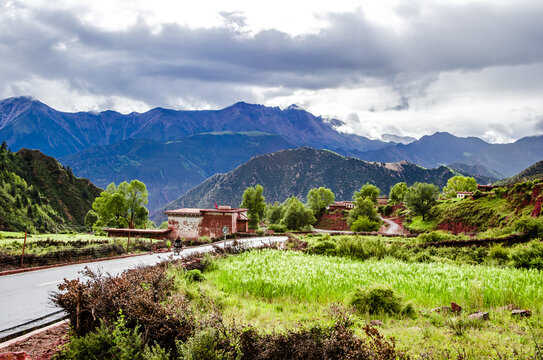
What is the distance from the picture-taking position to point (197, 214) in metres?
48.1

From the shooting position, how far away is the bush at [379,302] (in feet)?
26.1

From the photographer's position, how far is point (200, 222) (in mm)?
48250

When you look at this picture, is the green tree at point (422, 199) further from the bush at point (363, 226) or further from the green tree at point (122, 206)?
the green tree at point (122, 206)

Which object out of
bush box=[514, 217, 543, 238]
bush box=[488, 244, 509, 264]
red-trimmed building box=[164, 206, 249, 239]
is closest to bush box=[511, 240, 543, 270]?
bush box=[488, 244, 509, 264]

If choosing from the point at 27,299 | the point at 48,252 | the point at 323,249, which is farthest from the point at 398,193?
the point at 27,299

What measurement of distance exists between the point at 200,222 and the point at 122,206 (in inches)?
876

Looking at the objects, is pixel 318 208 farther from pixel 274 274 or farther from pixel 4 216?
pixel 274 274

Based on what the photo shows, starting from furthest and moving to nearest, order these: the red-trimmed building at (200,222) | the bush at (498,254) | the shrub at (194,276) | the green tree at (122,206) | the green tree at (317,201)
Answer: the green tree at (317,201) → the green tree at (122,206) → the red-trimmed building at (200,222) → the bush at (498,254) → the shrub at (194,276)

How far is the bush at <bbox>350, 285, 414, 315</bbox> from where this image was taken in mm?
7942

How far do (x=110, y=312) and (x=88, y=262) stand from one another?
1734cm

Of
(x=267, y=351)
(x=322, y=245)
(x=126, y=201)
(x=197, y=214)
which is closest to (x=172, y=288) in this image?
(x=267, y=351)

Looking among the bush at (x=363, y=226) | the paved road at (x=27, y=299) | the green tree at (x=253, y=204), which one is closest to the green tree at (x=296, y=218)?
the green tree at (x=253, y=204)

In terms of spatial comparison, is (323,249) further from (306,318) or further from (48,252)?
(48,252)

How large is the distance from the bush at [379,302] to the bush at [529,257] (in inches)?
421
